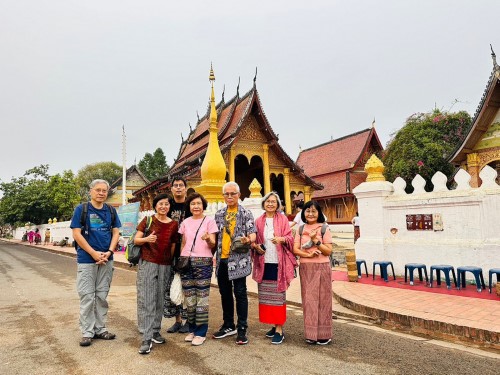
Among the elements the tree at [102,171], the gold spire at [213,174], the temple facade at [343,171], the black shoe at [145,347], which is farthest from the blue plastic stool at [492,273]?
the tree at [102,171]

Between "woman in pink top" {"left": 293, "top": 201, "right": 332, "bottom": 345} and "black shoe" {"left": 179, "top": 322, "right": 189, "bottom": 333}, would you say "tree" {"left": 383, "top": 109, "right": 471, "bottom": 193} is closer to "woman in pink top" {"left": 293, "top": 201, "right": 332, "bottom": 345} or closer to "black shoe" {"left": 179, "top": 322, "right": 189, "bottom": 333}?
"woman in pink top" {"left": 293, "top": 201, "right": 332, "bottom": 345}

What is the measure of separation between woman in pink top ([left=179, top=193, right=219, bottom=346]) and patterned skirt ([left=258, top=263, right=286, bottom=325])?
57 centimetres

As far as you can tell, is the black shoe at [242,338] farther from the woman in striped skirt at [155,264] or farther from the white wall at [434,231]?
the white wall at [434,231]

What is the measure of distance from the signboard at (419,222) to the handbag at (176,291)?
446 cm

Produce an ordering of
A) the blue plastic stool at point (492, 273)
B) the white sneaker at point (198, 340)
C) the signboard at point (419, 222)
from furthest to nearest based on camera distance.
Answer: the signboard at point (419, 222), the blue plastic stool at point (492, 273), the white sneaker at point (198, 340)

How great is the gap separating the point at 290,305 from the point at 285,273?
6.60 ft

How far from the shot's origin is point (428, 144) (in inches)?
772

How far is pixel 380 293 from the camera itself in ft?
18.0

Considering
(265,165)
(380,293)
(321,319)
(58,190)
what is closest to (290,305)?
(380,293)

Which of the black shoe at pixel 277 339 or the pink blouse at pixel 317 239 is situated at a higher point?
the pink blouse at pixel 317 239

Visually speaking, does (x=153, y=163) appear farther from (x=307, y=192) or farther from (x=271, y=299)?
(x=271, y=299)

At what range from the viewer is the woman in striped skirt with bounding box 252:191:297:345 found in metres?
3.71

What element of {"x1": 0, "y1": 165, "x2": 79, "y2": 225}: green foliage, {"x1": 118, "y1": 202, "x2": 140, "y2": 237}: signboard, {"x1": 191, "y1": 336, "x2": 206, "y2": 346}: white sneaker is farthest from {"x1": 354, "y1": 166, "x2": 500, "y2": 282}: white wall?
{"x1": 0, "y1": 165, "x2": 79, "y2": 225}: green foliage

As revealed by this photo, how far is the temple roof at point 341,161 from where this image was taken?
1041 inches
